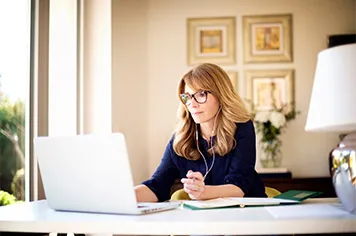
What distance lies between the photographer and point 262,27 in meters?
4.31

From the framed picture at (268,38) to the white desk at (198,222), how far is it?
305 cm

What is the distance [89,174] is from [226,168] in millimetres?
891

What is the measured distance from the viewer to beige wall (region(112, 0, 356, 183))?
4219mm

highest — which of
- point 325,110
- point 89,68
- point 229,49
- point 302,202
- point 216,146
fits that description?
point 229,49

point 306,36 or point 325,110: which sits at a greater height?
point 306,36

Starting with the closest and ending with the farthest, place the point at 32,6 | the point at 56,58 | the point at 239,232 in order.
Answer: the point at 239,232
the point at 32,6
the point at 56,58

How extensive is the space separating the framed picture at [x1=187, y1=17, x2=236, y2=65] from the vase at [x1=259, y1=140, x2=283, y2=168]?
85cm

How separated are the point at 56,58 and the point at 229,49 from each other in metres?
1.85

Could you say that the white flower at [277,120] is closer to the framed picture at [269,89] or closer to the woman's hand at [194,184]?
the framed picture at [269,89]

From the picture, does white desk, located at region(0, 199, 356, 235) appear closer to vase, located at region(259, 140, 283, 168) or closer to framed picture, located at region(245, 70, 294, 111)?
vase, located at region(259, 140, 283, 168)

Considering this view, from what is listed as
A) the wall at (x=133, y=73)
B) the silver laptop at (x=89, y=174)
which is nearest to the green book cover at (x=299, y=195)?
the silver laptop at (x=89, y=174)

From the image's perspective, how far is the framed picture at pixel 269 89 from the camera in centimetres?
423

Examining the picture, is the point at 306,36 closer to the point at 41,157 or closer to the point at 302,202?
the point at 302,202

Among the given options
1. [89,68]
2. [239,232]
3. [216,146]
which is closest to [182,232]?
[239,232]
